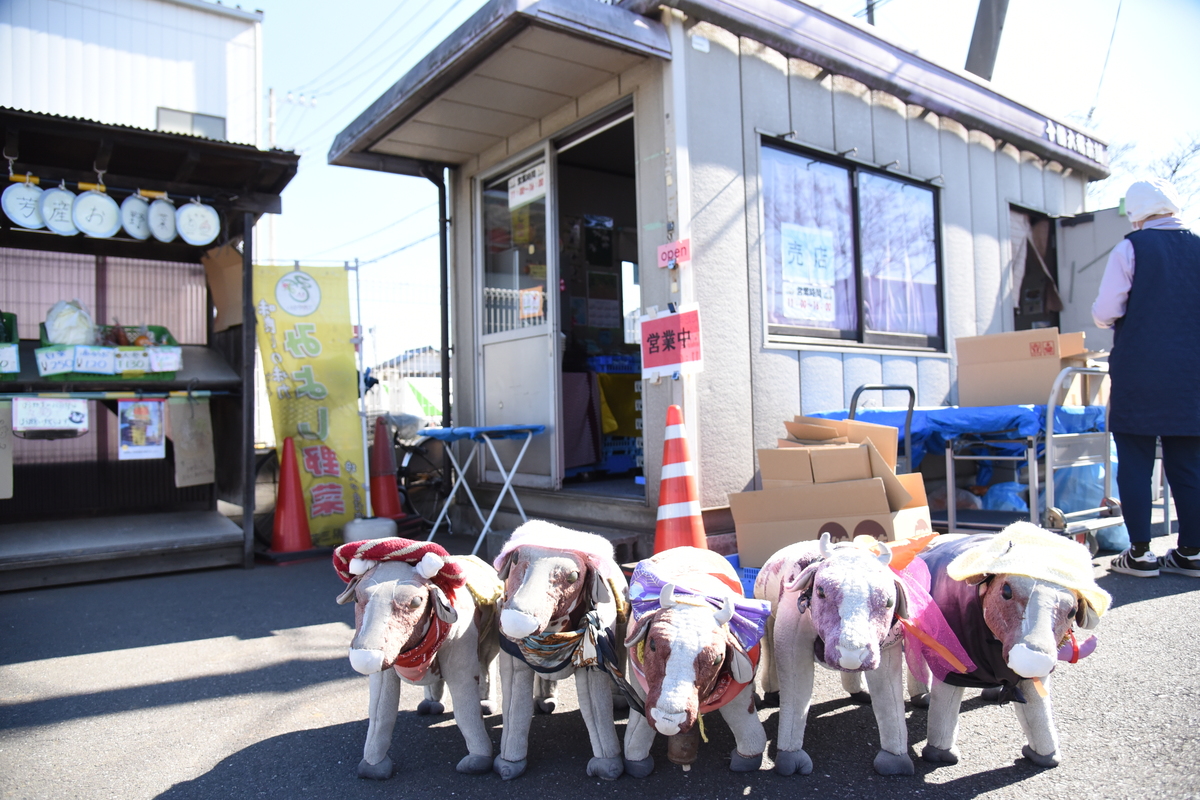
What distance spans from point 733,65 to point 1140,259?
282cm

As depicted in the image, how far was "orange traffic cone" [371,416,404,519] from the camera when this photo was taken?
685 cm

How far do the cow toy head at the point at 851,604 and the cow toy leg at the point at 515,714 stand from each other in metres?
0.89

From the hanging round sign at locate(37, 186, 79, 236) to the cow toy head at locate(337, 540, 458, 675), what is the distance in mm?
4488

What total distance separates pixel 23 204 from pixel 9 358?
3.49 ft

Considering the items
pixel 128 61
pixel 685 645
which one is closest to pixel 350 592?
pixel 685 645

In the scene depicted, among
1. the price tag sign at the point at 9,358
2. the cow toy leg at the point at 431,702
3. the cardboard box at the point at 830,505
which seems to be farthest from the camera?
the price tag sign at the point at 9,358

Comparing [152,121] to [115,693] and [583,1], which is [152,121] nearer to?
[583,1]

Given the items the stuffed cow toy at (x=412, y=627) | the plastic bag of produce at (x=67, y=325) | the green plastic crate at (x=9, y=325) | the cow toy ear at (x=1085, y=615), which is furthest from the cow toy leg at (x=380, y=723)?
the green plastic crate at (x=9, y=325)

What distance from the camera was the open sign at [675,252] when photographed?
468 cm

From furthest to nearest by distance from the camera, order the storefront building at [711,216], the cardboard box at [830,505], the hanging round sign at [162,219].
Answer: the hanging round sign at [162,219]
the storefront building at [711,216]
the cardboard box at [830,505]

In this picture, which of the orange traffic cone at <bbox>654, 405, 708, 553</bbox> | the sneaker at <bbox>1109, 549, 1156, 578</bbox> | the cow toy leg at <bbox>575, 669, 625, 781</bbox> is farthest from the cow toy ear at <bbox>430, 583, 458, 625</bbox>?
the sneaker at <bbox>1109, 549, 1156, 578</bbox>

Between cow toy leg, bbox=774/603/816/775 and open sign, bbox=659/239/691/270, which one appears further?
open sign, bbox=659/239/691/270

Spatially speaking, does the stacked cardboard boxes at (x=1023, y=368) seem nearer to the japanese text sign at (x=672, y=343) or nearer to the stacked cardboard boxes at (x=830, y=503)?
the stacked cardboard boxes at (x=830, y=503)

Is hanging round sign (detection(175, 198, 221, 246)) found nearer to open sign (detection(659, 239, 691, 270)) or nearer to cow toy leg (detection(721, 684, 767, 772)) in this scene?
open sign (detection(659, 239, 691, 270))
